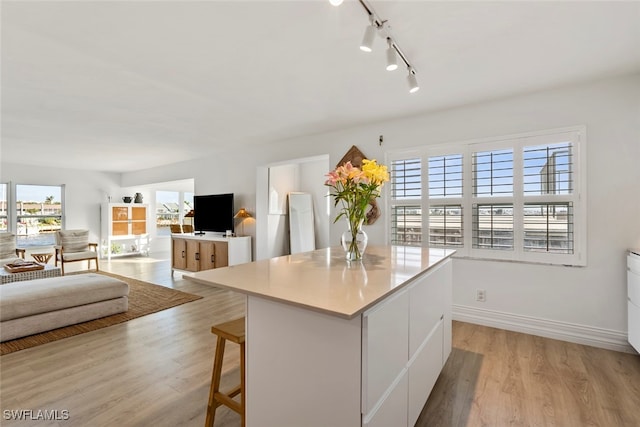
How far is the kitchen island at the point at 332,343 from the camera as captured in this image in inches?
42.3

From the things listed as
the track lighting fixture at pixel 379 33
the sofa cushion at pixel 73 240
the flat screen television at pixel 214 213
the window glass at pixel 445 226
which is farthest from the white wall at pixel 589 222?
the sofa cushion at pixel 73 240

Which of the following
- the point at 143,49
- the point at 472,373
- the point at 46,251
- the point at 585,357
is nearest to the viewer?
the point at 143,49

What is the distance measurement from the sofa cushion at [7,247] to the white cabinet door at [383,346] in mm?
6815

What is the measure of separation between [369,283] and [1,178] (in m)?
8.56

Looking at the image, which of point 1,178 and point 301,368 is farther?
point 1,178

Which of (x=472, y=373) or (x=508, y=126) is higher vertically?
(x=508, y=126)

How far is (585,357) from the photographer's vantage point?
2482 mm

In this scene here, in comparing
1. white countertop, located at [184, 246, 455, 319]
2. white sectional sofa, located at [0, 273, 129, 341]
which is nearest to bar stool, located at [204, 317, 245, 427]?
white countertop, located at [184, 246, 455, 319]

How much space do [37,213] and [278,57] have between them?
776 centimetres

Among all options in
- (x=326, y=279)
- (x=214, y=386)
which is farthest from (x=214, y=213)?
(x=326, y=279)

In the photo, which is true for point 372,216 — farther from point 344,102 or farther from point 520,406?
point 520,406

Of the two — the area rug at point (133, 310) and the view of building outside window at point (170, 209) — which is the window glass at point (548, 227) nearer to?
the area rug at point (133, 310)

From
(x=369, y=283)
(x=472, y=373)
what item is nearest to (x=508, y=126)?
(x=472, y=373)

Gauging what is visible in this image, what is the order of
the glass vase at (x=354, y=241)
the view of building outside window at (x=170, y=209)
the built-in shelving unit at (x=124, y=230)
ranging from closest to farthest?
the glass vase at (x=354, y=241)
the built-in shelving unit at (x=124, y=230)
the view of building outside window at (x=170, y=209)
